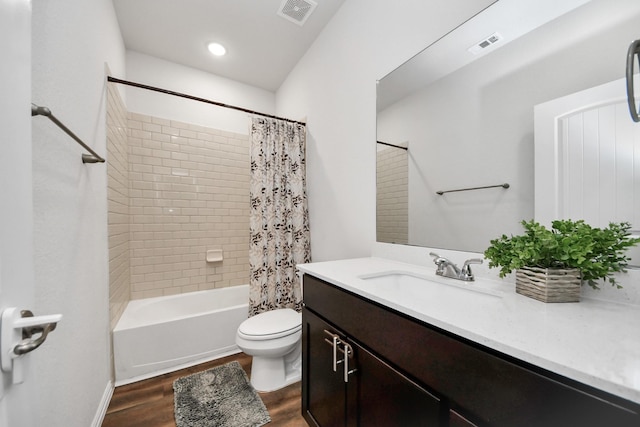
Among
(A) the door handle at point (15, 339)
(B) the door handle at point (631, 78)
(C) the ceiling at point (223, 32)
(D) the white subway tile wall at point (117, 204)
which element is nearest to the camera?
(A) the door handle at point (15, 339)

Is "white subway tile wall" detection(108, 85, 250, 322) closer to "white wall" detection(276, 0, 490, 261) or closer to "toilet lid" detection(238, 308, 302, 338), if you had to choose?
"white wall" detection(276, 0, 490, 261)

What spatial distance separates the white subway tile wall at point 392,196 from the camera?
1.43 metres

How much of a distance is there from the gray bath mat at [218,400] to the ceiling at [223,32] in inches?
108

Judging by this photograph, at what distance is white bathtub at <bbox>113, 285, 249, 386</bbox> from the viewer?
5.67ft

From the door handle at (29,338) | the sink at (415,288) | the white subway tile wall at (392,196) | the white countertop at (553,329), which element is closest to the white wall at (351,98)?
the white subway tile wall at (392,196)

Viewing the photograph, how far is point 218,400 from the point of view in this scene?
1514mm

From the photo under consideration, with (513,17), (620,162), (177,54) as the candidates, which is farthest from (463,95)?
(177,54)

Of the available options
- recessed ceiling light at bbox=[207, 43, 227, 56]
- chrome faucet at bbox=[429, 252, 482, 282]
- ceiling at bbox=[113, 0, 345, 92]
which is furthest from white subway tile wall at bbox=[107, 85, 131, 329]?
chrome faucet at bbox=[429, 252, 482, 282]

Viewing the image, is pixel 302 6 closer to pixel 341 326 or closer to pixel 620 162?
pixel 620 162

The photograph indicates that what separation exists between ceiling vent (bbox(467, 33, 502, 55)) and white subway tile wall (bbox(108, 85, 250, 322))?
2.37 meters

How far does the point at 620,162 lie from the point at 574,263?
0.34m

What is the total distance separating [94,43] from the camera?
1.44 metres

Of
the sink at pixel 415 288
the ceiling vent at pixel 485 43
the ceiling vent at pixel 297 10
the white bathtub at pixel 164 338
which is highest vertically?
the ceiling vent at pixel 297 10

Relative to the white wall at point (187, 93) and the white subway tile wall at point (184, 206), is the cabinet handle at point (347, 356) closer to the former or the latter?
the white subway tile wall at point (184, 206)
